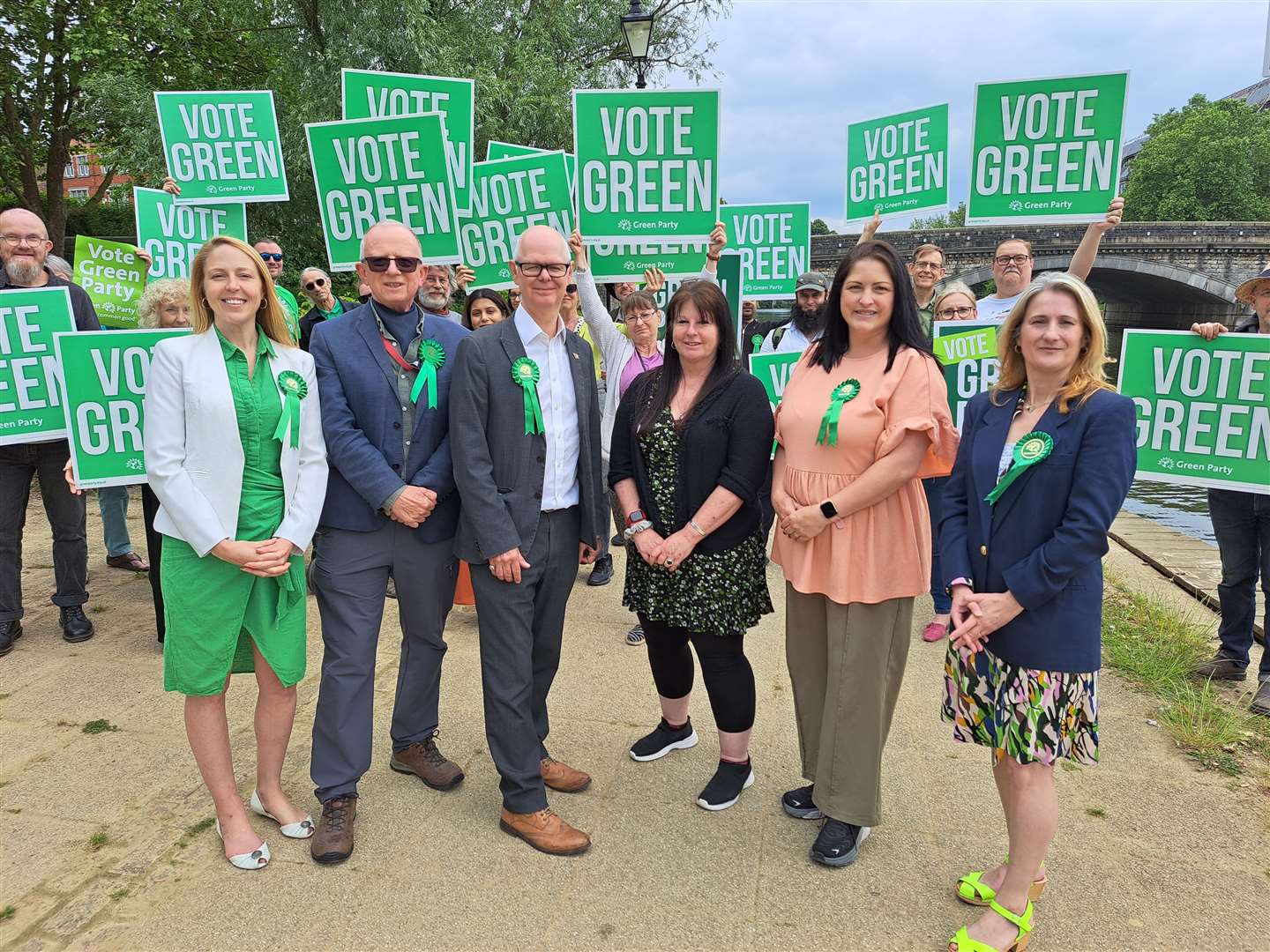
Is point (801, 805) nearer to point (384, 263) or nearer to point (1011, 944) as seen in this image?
point (1011, 944)

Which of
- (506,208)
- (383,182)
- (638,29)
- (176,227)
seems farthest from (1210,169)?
(176,227)

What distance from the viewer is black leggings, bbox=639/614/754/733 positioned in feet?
10.0

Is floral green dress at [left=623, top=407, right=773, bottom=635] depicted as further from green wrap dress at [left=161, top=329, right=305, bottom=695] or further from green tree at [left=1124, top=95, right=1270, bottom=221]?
green tree at [left=1124, top=95, right=1270, bottom=221]

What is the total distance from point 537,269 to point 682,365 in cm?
66

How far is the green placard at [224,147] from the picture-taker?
17.3 feet

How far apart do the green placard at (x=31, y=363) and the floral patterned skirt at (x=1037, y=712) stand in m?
4.72

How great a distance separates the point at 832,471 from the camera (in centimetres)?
278

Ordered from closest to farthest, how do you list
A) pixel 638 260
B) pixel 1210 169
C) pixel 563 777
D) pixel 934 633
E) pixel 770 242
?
pixel 563 777 → pixel 934 633 → pixel 638 260 → pixel 770 242 → pixel 1210 169

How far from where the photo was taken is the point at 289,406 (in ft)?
8.91

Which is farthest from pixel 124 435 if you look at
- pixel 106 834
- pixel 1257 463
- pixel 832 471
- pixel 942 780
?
pixel 1257 463

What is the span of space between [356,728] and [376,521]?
759mm

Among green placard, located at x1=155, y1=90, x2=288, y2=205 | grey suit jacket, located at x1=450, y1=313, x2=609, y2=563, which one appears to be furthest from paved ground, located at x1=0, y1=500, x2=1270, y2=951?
green placard, located at x1=155, y1=90, x2=288, y2=205

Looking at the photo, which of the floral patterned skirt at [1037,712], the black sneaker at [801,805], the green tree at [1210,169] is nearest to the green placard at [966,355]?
the black sneaker at [801,805]

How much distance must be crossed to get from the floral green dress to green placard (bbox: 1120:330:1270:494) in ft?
7.36
